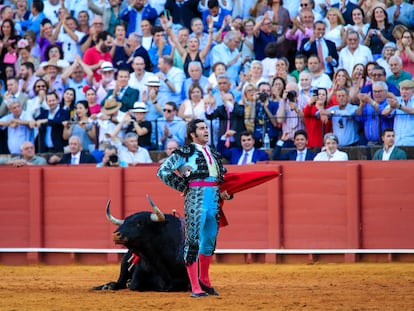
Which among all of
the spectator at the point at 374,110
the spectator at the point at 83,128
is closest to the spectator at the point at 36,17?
the spectator at the point at 83,128

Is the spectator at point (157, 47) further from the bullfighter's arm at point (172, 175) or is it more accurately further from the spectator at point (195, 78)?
the bullfighter's arm at point (172, 175)

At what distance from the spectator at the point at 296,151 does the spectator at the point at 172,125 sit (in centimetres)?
107

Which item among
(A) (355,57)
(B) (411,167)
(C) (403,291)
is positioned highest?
(A) (355,57)

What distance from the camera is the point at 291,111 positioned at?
11797 mm

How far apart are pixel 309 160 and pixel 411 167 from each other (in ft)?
3.58

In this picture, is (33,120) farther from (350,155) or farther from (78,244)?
(350,155)

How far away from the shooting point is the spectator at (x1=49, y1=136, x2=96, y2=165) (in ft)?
41.4

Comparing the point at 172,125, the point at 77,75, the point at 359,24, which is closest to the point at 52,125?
the point at 77,75

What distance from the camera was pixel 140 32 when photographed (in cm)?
1413

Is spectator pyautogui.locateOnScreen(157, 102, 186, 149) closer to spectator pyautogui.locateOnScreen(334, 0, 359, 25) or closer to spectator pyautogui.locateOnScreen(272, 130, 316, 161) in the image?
spectator pyautogui.locateOnScreen(272, 130, 316, 161)

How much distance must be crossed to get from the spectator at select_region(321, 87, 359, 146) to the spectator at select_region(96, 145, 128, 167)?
2.43 m

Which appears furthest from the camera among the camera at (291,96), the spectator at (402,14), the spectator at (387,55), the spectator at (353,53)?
the spectator at (402,14)

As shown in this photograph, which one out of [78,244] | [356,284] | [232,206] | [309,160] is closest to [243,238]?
[232,206]

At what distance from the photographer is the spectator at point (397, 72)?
38.1 ft
